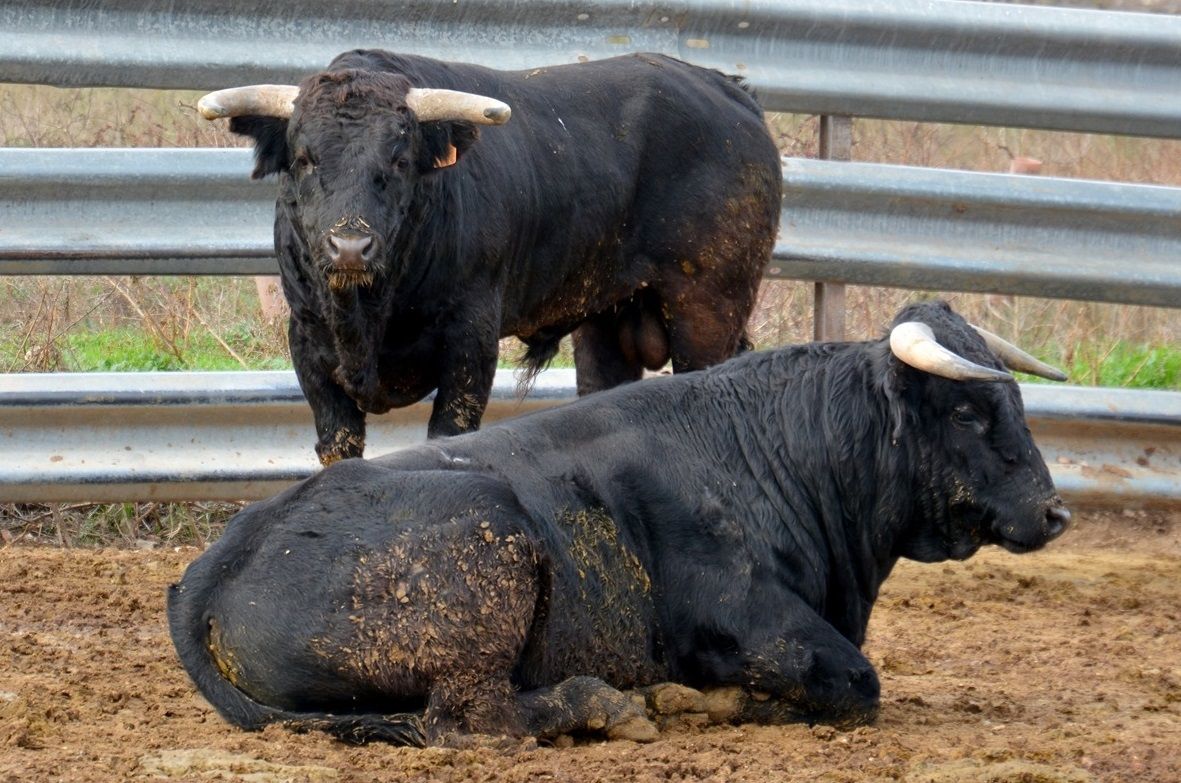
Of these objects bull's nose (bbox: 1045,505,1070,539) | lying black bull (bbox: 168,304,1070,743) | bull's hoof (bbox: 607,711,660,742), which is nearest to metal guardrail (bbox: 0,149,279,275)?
lying black bull (bbox: 168,304,1070,743)

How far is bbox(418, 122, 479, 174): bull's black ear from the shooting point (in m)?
6.06

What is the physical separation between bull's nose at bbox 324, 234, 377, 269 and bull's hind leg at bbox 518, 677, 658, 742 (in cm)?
161

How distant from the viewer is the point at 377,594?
4.65m

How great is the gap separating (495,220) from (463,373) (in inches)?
24.2

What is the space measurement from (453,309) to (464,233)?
0.29 meters

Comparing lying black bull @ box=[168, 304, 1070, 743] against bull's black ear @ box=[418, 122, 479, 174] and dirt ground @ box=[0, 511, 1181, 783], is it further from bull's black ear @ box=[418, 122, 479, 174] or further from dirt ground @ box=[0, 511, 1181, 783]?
bull's black ear @ box=[418, 122, 479, 174]

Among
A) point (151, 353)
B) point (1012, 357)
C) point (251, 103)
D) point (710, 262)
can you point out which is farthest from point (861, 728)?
point (151, 353)

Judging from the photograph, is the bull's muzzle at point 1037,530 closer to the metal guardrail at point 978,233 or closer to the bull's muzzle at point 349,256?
the bull's muzzle at point 349,256

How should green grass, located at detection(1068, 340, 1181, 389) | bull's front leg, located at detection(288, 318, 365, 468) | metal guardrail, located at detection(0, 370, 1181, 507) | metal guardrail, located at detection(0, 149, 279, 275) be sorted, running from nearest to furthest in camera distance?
bull's front leg, located at detection(288, 318, 365, 468) < metal guardrail, located at detection(0, 149, 279, 275) < metal guardrail, located at detection(0, 370, 1181, 507) < green grass, located at detection(1068, 340, 1181, 389)

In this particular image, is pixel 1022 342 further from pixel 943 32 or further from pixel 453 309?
pixel 453 309

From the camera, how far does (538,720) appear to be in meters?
4.69

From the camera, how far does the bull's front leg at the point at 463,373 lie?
6.20 m

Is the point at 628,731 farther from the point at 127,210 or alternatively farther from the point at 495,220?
the point at 127,210

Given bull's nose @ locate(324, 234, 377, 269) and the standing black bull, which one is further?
the standing black bull
